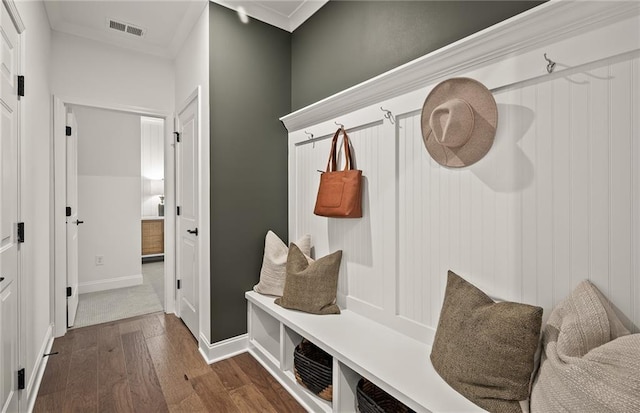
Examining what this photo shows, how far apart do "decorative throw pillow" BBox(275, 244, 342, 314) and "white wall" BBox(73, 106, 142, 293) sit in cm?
323

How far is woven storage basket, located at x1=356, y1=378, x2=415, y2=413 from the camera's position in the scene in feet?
4.66

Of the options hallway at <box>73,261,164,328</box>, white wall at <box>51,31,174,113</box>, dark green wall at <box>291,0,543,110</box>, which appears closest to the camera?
dark green wall at <box>291,0,543,110</box>

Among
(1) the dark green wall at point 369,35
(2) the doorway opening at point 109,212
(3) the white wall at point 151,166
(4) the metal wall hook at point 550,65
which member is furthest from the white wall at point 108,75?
(3) the white wall at point 151,166

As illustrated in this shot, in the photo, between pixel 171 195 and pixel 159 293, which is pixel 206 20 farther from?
pixel 159 293

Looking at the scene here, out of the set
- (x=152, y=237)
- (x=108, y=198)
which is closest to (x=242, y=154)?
(x=108, y=198)

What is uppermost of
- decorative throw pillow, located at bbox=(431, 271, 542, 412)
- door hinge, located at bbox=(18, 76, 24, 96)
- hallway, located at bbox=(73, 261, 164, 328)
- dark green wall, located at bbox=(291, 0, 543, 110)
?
dark green wall, located at bbox=(291, 0, 543, 110)

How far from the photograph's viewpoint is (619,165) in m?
1.02

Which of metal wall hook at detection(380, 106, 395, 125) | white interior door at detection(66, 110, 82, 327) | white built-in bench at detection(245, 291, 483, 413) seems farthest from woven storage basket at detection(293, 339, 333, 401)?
white interior door at detection(66, 110, 82, 327)

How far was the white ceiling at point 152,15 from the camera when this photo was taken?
2.43 meters

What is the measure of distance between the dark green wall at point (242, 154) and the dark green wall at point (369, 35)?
0.82 ft

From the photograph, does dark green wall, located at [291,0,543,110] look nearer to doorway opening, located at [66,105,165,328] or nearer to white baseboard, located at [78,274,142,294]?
doorway opening, located at [66,105,165,328]

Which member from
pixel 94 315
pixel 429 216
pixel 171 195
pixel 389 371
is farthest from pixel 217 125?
pixel 94 315

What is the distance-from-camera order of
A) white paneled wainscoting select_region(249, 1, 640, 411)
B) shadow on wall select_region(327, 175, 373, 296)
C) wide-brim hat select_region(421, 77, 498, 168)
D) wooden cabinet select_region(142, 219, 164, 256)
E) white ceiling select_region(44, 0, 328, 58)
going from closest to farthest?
white paneled wainscoting select_region(249, 1, 640, 411) < wide-brim hat select_region(421, 77, 498, 168) < shadow on wall select_region(327, 175, 373, 296) < white ceiling select_region(44, 0, 328, 58) < wooden cabinet select_region(142, 219, 164, 256)

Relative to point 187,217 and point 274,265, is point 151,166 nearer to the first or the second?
point 187,217
